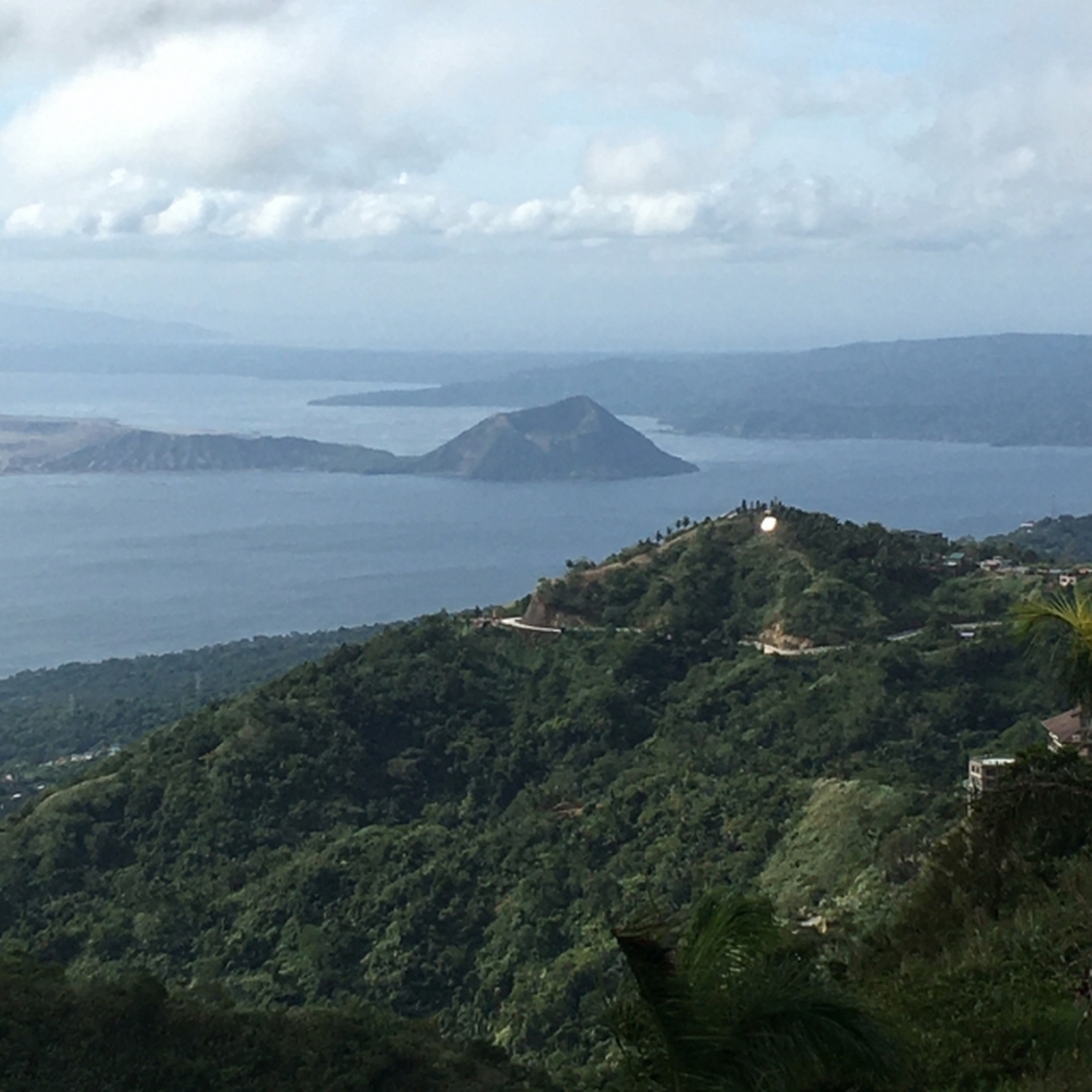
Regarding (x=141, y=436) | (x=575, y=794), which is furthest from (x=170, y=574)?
(x=575, y=794)

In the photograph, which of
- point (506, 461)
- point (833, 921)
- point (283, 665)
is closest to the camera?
point (833, 921)

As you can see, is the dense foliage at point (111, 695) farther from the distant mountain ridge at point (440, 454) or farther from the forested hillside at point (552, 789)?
the distant mountain ridge at point (440, 454)

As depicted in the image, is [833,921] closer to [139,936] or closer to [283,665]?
[139,936]

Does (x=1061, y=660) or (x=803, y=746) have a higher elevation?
(x=1061, y=660)

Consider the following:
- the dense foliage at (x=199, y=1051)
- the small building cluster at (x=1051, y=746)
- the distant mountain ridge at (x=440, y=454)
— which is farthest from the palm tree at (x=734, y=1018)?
the distant mountain ridge at (x=440, y=454)

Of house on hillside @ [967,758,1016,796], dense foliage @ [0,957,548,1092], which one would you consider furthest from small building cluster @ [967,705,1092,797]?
dense foliage @ [0,957,548,1092]

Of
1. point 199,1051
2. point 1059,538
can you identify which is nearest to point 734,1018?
point 199,1051

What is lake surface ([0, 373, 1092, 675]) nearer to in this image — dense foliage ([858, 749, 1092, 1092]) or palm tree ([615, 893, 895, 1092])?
dense foliage ([858, 749, 1092, 1092])
